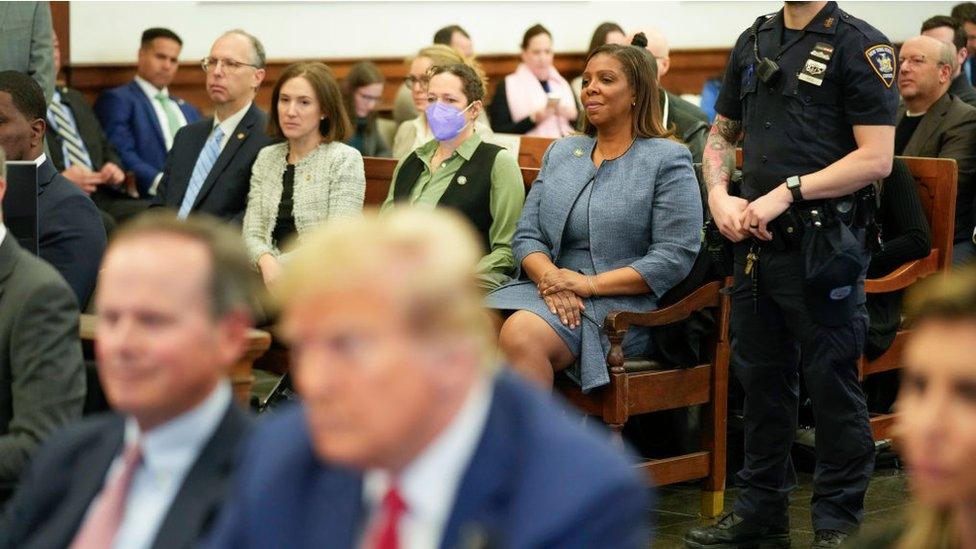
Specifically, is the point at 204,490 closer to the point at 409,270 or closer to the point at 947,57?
Answer: the point at 409,270

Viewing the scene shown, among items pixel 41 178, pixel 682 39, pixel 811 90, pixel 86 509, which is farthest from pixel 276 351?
pixel 682 39

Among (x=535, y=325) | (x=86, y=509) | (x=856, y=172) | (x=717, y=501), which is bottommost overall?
(x=717, y=501)

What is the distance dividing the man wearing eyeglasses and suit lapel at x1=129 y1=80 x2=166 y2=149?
360cm

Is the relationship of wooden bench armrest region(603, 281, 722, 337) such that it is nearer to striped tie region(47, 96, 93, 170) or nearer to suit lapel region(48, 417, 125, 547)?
suit lapel region(48, 417, 125, 547)

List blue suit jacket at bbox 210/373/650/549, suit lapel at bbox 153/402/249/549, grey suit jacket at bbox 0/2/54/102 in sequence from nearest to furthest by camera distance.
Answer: blue suit jacket at bbox 210/373/650/549 < suit lapel at bbox 153/402/249/549 < grey suit jacket at bbox 0/2/54/102

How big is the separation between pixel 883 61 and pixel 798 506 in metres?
1.50

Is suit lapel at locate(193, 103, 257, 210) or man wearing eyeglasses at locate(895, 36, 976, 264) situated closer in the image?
suit lapel at locate(193, 103, 257, 210)

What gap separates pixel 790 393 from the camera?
13.0 feet

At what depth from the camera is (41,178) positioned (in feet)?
12.2

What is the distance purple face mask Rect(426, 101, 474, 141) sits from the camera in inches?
188

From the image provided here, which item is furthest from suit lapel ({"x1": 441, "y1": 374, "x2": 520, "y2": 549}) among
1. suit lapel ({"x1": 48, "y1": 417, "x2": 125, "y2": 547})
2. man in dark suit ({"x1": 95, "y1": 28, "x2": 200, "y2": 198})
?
man in dark suit ({"x1": 95, "y1": 28, "x2": 200, "y2": 198})

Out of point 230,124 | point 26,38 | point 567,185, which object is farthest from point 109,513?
point 26,38

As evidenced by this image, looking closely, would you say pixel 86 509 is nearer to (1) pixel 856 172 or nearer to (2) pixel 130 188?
(1) pixel 856 172

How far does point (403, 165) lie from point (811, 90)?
165 cm
